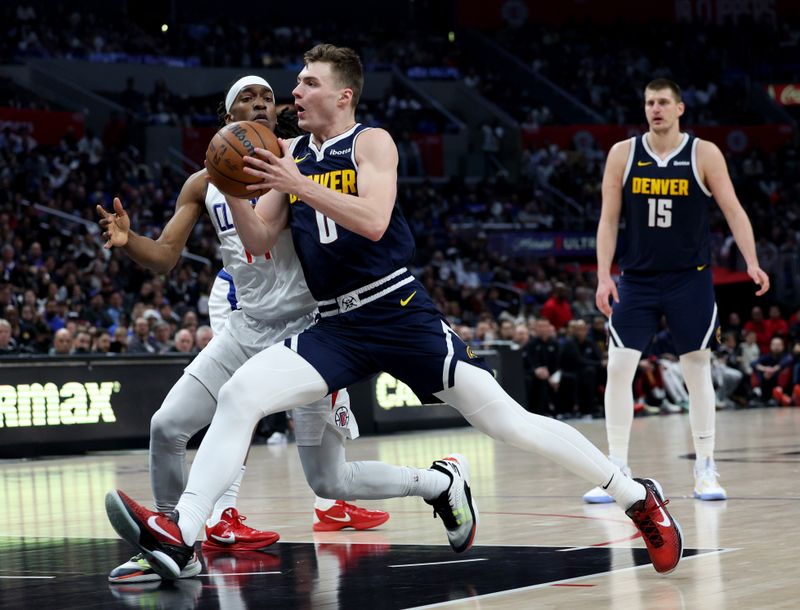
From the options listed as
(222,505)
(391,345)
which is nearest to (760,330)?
(222,505)

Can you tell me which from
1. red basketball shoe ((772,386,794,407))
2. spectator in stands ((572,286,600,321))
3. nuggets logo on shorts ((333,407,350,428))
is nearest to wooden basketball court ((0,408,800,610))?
nuggets logo on shorts ((333,407,350,428))

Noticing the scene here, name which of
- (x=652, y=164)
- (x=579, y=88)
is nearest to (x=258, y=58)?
(x=579, y=88)

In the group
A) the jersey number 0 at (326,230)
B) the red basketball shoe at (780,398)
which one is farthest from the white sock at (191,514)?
the red basketball shoe at (780,398)

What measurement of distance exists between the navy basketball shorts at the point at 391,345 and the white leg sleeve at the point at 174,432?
0.83m

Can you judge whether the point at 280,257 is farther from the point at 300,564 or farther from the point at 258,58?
the point at 258,58

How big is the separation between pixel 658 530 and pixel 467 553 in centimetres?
109

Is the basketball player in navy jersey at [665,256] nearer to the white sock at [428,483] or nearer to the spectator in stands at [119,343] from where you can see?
the white sock at [428,483]

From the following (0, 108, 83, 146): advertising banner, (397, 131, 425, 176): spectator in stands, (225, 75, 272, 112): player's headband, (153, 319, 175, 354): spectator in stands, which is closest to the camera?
(225, 75, 272, 112): player's headband

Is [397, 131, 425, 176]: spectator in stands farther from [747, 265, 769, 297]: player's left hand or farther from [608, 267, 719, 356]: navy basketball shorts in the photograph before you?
[747, 265, 769, 297]: player's left hand

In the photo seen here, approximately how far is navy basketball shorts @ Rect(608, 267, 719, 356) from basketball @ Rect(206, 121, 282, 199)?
3569mm

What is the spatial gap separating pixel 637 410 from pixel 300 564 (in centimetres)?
1406

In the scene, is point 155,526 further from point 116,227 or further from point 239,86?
point 239,86

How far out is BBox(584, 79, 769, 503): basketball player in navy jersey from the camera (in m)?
8.22

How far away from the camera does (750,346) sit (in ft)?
73.1
